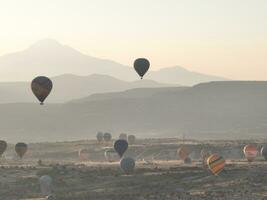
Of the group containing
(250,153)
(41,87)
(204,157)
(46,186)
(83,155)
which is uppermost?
(83,155)

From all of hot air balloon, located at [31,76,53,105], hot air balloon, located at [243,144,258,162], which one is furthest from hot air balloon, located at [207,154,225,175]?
hot air balloon, located at [31,76,53,105]

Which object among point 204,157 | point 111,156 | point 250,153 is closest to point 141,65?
point 204,157

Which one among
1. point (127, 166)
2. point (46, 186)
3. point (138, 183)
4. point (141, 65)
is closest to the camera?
point (46, 186)

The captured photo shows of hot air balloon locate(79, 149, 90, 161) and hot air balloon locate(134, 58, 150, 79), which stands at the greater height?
hot air balloon locate(79, 149, 90, 161)

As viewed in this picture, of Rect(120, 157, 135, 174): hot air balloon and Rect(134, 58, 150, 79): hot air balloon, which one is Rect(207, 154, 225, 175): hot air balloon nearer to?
Rect(120, 157, 135, 174): hot air balloon

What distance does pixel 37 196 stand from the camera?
209 feet

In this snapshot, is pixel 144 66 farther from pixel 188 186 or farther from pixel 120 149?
pixel 188 186

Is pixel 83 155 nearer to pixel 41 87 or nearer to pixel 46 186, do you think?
pixel 41 87

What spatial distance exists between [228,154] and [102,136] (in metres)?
40.5

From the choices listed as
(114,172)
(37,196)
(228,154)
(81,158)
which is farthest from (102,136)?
(37,196)

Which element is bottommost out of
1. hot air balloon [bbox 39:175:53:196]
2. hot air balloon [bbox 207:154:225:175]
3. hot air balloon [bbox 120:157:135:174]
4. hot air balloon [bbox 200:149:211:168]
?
hot air balloon [bbox 39:175:53:196]

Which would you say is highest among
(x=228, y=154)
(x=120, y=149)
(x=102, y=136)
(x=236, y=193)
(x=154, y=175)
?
(x=102, y=136)

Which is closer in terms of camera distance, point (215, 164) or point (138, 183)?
point (215, 164)

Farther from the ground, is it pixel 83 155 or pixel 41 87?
pixel 83 155
